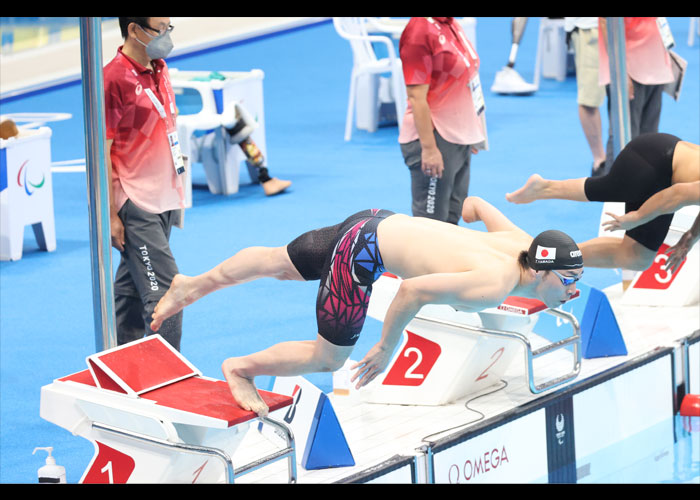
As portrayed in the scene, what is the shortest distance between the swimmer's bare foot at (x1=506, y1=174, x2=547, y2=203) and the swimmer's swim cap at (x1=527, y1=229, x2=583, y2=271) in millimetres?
1194

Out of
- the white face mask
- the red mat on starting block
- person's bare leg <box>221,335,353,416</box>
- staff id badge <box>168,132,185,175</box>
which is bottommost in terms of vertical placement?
the red mat on starting block

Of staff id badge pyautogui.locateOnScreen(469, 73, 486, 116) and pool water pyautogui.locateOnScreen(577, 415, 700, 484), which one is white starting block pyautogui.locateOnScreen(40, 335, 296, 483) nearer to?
pool water pyautogui.locateOnScreen(577, 415, 700, 484)

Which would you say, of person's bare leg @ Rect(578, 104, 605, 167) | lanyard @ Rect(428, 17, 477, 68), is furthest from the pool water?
person's bare leg @ Rect(578, 104, 605, 167)

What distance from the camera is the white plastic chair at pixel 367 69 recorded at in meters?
9.91

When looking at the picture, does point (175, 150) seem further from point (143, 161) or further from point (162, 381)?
point (162, 381)

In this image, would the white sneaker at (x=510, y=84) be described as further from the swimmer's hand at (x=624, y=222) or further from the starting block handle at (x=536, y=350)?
the starting block handle at (x=536, y=350)

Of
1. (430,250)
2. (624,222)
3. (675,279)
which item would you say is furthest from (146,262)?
(675,279)

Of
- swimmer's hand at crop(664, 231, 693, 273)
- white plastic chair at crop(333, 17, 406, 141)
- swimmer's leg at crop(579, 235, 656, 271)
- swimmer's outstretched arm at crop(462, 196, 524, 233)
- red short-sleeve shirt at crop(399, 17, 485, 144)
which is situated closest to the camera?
swimmer's outstretched arm at crop(462, 196, 524, 233)

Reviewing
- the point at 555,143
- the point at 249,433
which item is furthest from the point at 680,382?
the point at 555,143

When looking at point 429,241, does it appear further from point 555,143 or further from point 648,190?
point 555,143

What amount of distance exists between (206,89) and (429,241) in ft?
16.2

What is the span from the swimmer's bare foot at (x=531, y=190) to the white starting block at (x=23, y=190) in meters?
3.36

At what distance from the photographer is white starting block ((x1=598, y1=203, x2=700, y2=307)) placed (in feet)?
18.0

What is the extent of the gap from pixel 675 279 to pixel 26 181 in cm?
397
